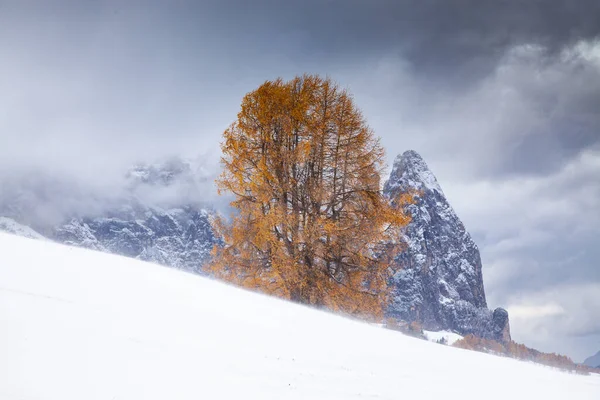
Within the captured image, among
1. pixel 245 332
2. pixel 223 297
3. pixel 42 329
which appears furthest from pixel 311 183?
pixel 42 329

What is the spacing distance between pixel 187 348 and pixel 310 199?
10116mm

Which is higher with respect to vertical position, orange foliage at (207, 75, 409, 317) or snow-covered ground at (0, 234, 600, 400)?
orange foliage at (207, 75, 409, 317)

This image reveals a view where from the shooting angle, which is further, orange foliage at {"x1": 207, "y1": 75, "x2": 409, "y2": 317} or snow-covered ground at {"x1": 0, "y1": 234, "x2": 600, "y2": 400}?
orange foliage at {"x1": 207, "y1": 75, "x2": 409, "y2": 317}

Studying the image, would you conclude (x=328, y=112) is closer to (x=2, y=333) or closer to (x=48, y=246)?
(x=48, y=246)

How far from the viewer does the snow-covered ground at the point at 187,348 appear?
6.98 m

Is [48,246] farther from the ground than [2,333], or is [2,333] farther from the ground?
[48,246]

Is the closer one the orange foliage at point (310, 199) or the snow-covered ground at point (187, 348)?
the snow-covered ground at point (187, 348)

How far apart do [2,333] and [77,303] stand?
1943 millimetres

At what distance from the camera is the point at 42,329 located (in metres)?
7.73

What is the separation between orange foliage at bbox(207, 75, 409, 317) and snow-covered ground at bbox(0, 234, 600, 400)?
11.2 feet

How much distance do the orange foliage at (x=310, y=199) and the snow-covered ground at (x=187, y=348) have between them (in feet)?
11.2

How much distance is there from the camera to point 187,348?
8.51 metres

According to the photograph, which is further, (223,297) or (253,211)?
(253,211)

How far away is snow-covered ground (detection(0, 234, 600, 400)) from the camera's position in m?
6.98
